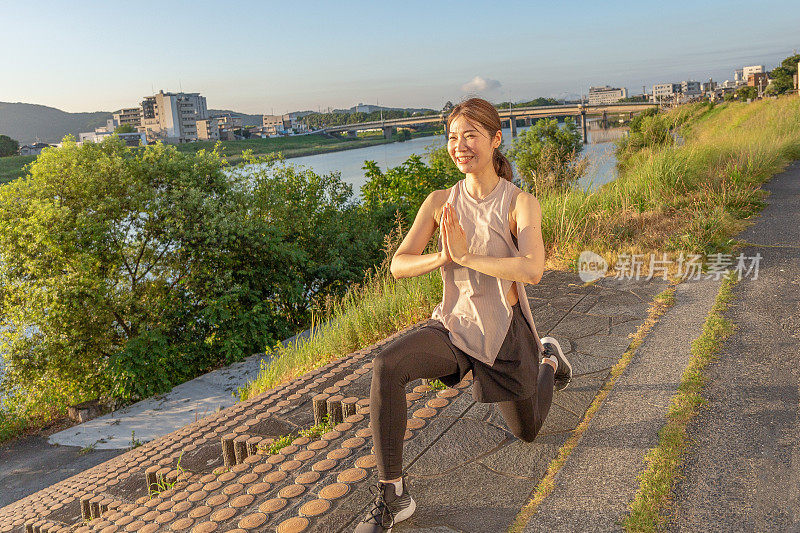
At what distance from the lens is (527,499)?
2.38 metres

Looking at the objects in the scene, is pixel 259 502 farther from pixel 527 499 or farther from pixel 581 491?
pixel 581 491

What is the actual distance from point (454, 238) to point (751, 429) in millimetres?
1620

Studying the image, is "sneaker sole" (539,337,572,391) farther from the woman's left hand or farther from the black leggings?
the woman's left hand

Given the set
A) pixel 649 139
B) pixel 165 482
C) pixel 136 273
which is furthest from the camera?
pixel 136 273

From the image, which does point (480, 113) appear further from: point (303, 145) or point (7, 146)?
point (7, 146)

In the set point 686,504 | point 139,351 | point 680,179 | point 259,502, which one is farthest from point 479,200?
point 139,351

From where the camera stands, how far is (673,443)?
264 cm

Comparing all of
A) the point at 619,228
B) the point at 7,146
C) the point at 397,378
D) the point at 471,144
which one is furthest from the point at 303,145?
the point at 397,378

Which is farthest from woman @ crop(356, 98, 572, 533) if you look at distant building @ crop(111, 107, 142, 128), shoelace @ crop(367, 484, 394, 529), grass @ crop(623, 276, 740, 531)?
distant building @ crop(111, 107, 142, 128)

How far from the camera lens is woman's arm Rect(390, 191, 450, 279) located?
249cm

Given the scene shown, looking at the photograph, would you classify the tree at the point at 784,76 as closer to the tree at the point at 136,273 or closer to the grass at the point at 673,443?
the tree at the point at 136,273

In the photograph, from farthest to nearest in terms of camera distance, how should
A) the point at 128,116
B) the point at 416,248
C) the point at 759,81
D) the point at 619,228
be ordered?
the point at 128,116
the point at 759,81
the point at 619,228
the point at 416,248

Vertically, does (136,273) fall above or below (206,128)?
below

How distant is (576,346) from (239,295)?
8.37 metres
